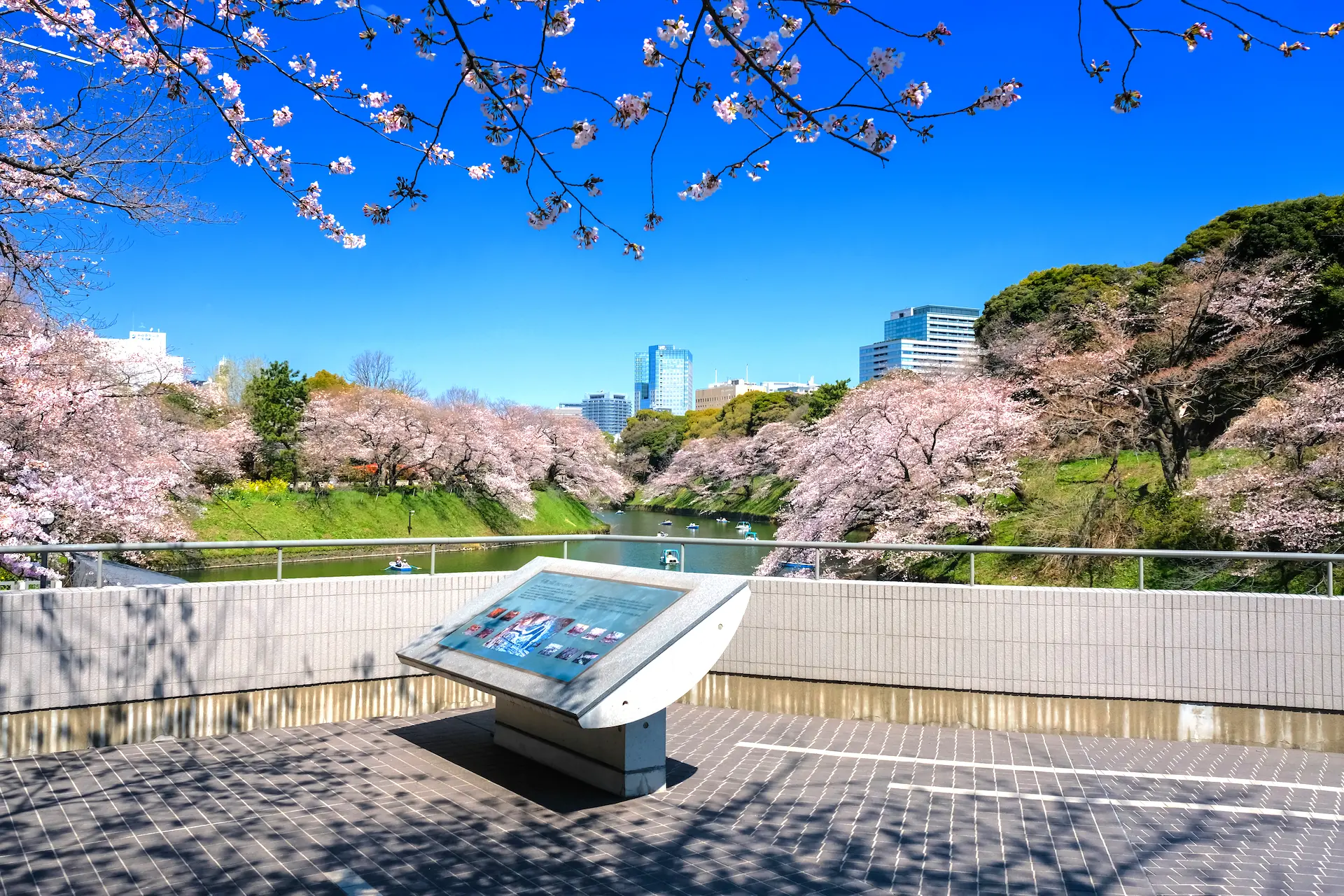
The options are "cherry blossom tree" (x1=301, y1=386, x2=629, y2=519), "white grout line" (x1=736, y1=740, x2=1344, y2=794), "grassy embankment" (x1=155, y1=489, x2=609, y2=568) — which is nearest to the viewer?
"white grout line" (x1=736, y1=740, x2=1344, y2=794)

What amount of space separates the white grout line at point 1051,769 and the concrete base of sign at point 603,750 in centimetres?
123

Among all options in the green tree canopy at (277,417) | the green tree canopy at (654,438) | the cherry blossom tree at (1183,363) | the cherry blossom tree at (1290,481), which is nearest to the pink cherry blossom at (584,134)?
Answer: the cherry blossom tree at (1290,481)

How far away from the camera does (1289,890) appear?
4004 mm

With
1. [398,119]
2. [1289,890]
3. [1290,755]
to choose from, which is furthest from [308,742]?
[1290,755]

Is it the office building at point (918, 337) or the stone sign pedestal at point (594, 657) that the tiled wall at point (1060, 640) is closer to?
the stone sign pedestal at point (594, 657)

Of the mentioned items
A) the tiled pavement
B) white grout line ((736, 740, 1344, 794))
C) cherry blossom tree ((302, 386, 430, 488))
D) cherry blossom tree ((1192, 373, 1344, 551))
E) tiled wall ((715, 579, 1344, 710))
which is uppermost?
cherry blossom tree ((302, 386, 430, 488))

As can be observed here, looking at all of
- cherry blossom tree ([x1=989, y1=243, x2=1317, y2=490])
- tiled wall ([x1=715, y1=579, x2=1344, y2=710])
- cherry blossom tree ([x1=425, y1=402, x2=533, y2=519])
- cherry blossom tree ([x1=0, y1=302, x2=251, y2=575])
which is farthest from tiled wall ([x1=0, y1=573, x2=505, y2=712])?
cherry blossom tree ([x1=425, y1=402, x2=533, y2=519])

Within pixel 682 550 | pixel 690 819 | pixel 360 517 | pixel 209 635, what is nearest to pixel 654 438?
pixel 360 517

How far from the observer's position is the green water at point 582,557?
30.9 feet

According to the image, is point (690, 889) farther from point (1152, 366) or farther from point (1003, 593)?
point (1152, 366)

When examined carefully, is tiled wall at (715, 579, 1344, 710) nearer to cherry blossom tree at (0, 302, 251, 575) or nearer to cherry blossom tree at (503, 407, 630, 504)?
cherry blossom tree at (0, 302, 251, 575)

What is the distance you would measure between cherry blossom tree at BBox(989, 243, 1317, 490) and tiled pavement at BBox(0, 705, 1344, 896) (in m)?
16.3

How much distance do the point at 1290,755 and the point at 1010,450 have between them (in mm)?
16099

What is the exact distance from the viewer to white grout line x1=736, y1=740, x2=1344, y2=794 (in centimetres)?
566
